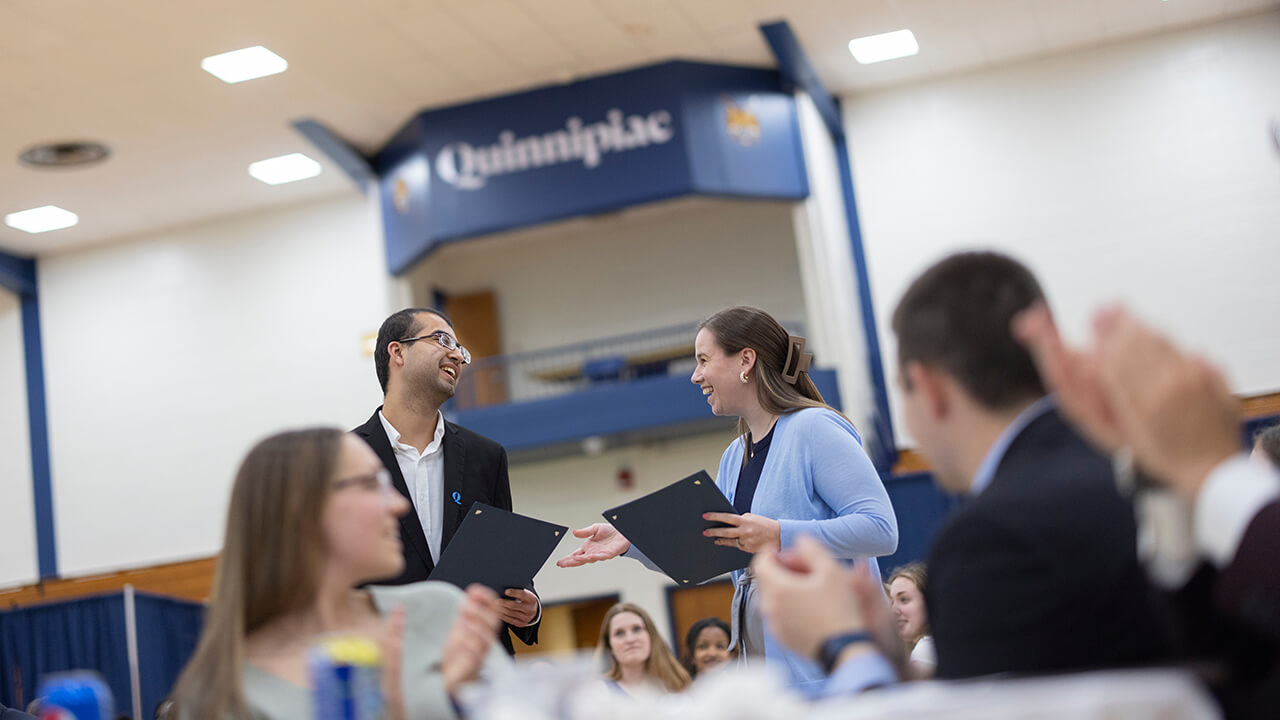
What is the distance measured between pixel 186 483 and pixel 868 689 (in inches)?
513

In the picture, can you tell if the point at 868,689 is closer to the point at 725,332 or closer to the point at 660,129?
the point at 725,332

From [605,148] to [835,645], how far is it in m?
10.2

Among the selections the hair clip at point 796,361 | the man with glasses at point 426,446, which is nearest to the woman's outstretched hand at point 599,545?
the man with glasses at point 426,446

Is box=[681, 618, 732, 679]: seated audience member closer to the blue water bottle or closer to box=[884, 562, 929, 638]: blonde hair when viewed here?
box=[884, 562, 929, 638]: blonde hair

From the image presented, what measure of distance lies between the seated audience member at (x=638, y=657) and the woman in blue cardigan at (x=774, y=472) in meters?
3.07

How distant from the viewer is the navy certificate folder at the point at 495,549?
9.05ft

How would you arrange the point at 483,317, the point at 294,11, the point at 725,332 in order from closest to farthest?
1. the point at 725,332
2. the point at 294,11
3. the point at 483,317

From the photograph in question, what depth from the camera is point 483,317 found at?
1395cm

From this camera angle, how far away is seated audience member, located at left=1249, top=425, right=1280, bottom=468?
2777mm

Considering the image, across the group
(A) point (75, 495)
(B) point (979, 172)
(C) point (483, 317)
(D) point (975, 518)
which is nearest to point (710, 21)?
(B) point (979, 172)


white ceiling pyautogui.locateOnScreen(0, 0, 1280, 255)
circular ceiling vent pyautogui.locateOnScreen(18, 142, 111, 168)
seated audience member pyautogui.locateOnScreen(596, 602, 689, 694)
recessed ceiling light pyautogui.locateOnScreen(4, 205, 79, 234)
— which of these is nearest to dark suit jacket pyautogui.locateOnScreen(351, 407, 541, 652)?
seated audience member pyautogui.locateOnScreen(596, 602, 689, 694)

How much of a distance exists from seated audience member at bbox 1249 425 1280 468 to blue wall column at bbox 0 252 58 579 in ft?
43.6

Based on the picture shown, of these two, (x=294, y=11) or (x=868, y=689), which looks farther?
(x=294, y=11)

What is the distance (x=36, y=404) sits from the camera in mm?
13742
